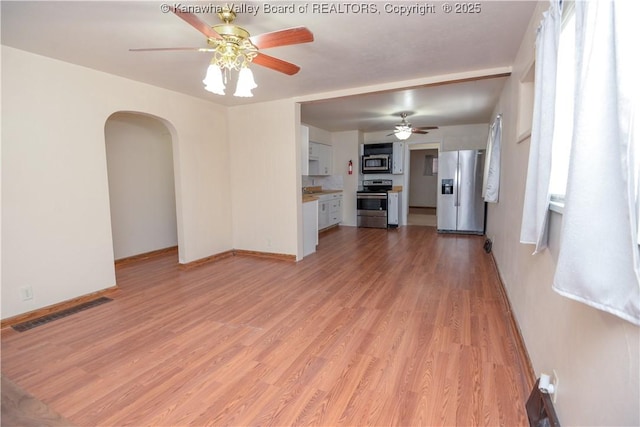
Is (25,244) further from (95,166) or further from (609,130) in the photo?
(609,130)

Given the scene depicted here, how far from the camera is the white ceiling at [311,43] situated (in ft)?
6.77

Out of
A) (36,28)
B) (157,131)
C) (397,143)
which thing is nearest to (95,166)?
(36,28)

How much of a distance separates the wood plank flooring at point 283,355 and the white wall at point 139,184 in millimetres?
1134

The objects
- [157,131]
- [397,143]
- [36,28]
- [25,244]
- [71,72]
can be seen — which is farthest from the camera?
[397,143]

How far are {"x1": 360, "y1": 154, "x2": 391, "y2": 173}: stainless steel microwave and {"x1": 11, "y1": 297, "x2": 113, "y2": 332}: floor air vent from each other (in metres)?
5.84

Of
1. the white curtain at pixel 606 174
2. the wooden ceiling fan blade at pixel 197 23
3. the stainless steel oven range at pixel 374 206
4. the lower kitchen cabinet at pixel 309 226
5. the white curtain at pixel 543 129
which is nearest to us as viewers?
the white curtain at pixel 606 174

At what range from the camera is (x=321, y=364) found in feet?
6.63

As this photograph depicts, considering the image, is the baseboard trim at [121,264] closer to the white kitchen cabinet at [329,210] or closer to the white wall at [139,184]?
the white wall at [139,184]

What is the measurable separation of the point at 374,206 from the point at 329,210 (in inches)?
42.4

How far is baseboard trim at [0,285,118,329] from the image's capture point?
2610 millimetres

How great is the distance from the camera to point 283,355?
2.14 meters

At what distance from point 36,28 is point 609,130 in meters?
3.41

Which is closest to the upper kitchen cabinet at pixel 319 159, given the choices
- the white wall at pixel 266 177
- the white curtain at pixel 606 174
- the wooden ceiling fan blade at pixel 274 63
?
the white wall at pixel 266 177

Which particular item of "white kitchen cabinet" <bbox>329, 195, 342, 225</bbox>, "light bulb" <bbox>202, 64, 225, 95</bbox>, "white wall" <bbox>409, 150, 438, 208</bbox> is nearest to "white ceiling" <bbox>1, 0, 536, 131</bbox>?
"light bulb" <bbox>202, 64, 225, 95</bbox>
